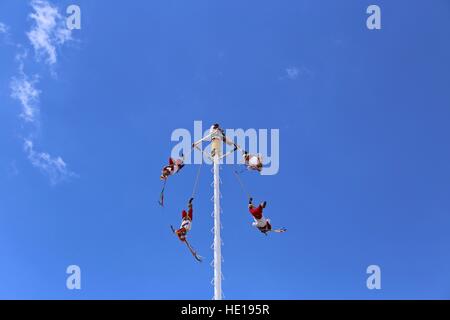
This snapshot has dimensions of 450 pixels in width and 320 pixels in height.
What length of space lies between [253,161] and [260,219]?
3732 mm

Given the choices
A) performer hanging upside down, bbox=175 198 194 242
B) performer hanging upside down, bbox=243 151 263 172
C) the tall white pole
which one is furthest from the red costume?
performer hanging upside down, bbox=243 151 263 172

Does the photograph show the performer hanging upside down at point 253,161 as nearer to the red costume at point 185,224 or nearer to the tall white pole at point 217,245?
the tall white pole at point 217,245

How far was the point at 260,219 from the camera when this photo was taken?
1006 inches

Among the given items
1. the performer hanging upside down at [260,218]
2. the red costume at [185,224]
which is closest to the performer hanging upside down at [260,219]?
the performer hanging upside down at [260,218]

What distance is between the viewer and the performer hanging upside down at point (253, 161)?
27.3 m

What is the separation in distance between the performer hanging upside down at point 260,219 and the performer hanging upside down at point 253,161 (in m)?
2.42

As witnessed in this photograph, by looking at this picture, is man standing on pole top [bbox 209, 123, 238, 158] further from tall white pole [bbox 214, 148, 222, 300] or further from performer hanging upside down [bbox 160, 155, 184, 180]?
performer hanging upside down [bbox 160, 155, 184, 180]

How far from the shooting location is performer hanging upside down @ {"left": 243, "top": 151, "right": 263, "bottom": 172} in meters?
27.3

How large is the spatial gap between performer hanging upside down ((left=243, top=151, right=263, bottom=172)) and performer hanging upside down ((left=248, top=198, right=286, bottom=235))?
7.94 feet

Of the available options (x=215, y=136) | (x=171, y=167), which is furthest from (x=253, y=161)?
(x=171, y=167)

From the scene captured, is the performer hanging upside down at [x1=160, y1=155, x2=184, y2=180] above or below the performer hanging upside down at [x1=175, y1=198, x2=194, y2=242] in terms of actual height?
above

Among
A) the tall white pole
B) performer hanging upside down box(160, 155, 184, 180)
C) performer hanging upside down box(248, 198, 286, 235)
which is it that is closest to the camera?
the tall white pole
